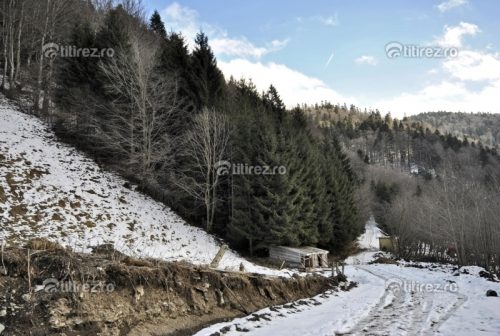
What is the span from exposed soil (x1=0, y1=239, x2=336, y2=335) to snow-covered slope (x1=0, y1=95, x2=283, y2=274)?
740 centimetres

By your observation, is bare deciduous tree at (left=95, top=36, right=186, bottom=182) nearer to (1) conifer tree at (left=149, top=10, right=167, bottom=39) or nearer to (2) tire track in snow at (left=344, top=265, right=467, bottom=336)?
(2) tire track in snow at (left=344, top=265, right=467, bottom=336)

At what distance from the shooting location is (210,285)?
943cm

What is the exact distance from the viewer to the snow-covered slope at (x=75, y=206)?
18031mm

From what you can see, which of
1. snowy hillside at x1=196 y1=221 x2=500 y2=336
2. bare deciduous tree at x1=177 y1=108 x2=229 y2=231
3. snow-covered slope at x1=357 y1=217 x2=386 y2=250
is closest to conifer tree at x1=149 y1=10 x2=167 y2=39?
bare deciduous tree at x1=177 y1=108 x2=229 y2=231

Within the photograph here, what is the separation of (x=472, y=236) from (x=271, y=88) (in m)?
25.1

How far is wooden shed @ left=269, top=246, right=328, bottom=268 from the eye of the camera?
2525 cm

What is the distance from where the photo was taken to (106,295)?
22.9ft

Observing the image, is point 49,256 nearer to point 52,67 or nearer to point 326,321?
point 326,321

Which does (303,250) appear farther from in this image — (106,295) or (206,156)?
(106,295)

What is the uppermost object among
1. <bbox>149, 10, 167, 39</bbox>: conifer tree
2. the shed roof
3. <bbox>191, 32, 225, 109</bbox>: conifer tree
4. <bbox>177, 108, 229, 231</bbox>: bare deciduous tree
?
<bbox>149, 10, 167, 39</bbox>: conifer tree

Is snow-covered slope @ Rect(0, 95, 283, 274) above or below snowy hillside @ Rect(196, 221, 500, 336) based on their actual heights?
above

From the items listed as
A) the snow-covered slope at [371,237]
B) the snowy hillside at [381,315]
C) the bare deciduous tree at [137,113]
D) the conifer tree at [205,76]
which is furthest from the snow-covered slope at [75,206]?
the snow-covered slope at [371,237]

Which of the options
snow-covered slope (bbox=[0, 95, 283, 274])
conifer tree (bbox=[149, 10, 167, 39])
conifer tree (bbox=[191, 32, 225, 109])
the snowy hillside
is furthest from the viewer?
conifer tree (bbox=[149, 10, 167, 39])

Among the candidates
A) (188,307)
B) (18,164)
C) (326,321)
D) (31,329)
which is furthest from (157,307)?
(18,164)
